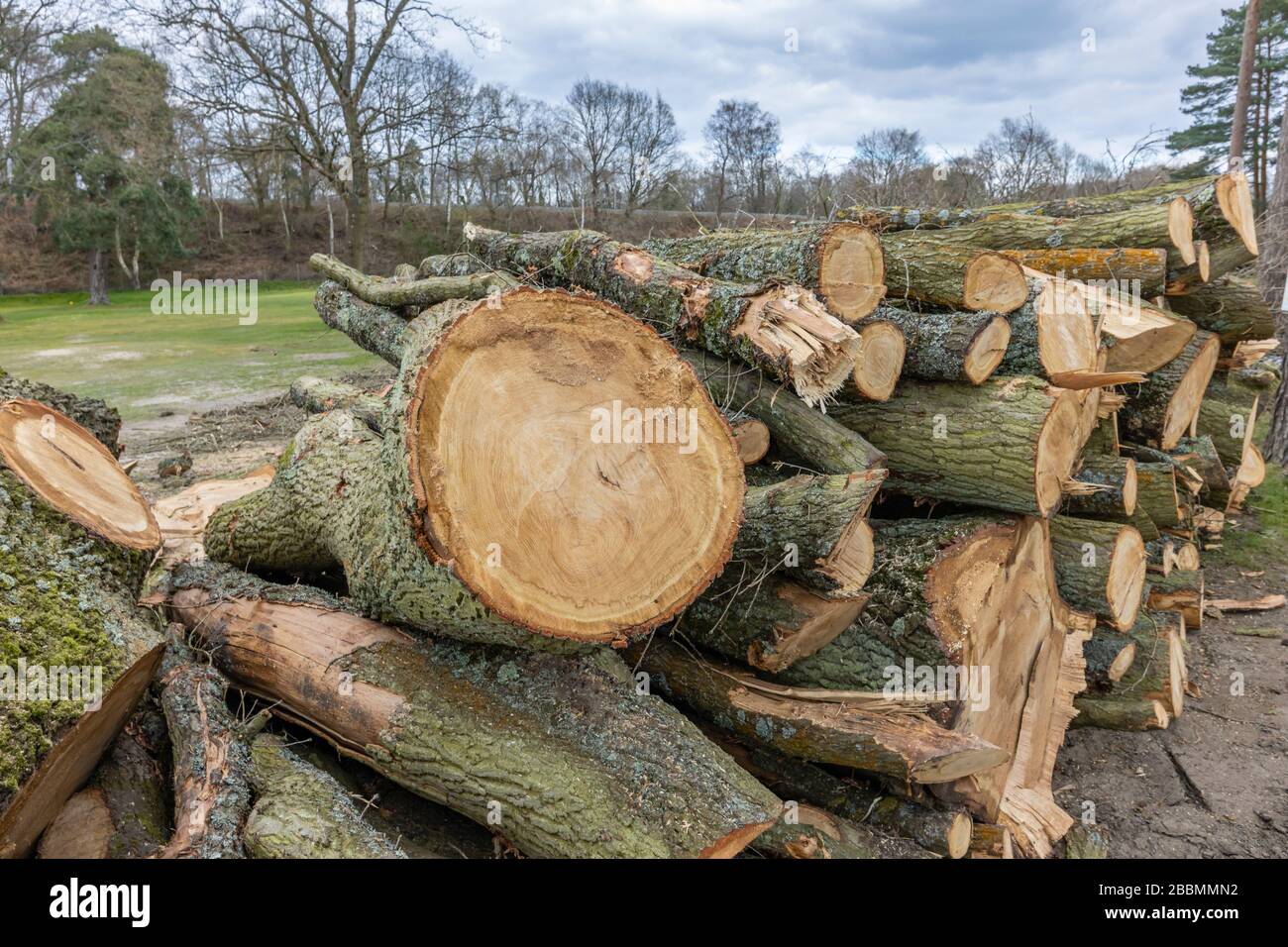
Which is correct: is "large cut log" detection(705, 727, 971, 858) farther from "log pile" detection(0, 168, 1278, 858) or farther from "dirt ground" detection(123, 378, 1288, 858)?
"dirt ground" detection(123, 378, 1288, 858)

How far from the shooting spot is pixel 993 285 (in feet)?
12.9

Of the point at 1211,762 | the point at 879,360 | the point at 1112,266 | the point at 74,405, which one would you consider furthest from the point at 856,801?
the point at 74,405

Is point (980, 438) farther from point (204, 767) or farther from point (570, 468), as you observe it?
point (204, 767)

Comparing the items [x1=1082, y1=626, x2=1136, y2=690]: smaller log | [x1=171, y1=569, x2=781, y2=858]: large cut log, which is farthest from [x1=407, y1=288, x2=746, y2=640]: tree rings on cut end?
[x1=1082, y1=626, x2=1136, y2=690]: smaller log

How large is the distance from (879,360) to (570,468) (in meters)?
1.71

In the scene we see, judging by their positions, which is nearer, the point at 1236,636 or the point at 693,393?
the point at 693,393

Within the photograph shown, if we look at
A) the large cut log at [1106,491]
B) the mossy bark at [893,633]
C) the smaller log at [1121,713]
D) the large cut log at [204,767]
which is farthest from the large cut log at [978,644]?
the large cut log at [204,767]

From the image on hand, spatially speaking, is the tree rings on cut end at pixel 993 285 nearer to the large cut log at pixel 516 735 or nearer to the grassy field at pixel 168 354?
the large cut log at pixel 516 735

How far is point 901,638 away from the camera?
3176mm

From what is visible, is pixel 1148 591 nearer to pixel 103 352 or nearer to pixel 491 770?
pixel 491 770

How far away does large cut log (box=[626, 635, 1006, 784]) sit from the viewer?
282cm
